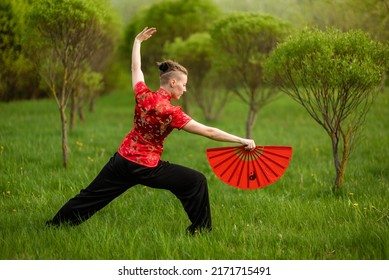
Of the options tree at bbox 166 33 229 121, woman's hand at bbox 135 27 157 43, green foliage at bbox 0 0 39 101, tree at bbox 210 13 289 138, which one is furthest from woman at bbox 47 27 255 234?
tree at bbox 166 33 229 121

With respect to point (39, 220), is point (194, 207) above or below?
above

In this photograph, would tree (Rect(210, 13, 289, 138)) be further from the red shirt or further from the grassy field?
the red shirt

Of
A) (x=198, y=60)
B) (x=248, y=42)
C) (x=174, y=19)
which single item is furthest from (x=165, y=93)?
(x=174, y=19)

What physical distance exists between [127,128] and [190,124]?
29.5 ft

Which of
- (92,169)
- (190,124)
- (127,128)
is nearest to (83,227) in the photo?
(190,124)

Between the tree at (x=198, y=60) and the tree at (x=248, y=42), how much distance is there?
280cm

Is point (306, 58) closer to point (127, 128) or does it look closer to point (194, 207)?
point (194, 207)

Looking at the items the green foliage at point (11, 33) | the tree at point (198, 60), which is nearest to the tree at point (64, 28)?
the green foliage at point (11, 33)

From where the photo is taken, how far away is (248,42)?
33.3 ft

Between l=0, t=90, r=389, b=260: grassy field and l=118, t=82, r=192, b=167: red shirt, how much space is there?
75 centimetres

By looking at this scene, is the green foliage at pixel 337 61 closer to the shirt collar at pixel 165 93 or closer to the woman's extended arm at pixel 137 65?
the woman's extended arm at pixel 137 65

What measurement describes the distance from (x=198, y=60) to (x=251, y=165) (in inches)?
403

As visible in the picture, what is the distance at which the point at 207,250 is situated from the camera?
13.1 feet

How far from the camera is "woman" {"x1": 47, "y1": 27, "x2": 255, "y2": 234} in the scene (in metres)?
4.11
